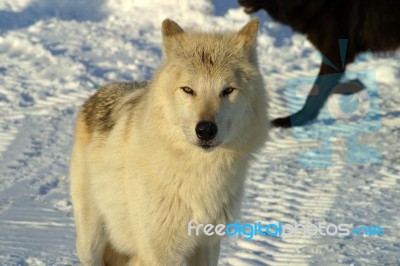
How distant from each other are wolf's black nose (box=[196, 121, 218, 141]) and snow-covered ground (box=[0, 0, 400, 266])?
2.69 ft

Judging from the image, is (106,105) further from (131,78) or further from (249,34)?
(131,78)

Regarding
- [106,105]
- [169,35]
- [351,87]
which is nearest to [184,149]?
[169,35]

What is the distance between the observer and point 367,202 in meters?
5.98

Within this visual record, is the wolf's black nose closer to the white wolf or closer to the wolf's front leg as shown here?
the white wolf

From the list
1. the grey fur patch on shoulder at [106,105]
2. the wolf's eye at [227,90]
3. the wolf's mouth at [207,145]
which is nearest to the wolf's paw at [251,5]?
the grey fur patch on shoulder at [106,105]

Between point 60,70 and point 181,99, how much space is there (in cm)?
581

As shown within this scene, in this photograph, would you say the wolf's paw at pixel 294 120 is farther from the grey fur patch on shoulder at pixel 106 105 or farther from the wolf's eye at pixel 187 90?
the wolf's eye at pixel 187 90

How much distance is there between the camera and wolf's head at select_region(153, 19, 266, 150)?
3.32 m

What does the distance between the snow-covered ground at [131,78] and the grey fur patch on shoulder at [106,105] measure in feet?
3.09

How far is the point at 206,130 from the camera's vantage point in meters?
3.25

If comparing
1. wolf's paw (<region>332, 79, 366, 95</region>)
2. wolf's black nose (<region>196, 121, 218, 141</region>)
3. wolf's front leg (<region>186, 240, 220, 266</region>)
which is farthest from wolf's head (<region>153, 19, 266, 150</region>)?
wolf's paw (<region>332, 79, 366, 95</region>)

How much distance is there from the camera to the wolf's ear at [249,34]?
3725 mm

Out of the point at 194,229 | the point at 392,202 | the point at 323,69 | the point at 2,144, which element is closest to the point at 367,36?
the point at 323,69

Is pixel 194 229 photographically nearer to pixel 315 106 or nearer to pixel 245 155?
pixel 245 155
